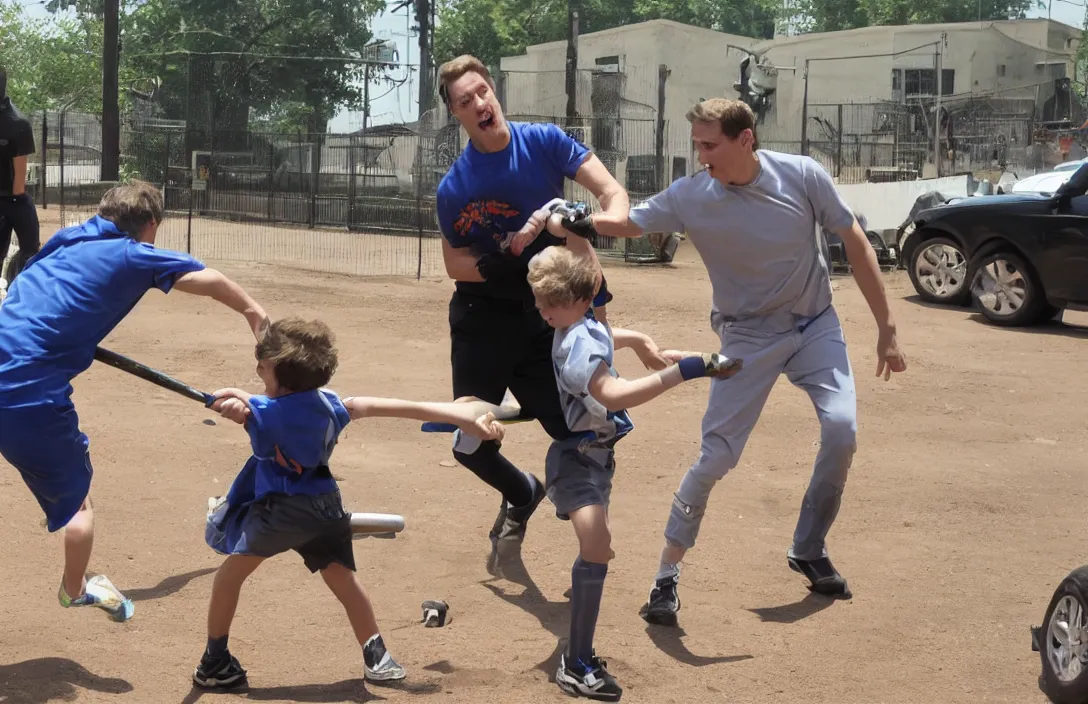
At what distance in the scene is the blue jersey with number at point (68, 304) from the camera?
13.4ft

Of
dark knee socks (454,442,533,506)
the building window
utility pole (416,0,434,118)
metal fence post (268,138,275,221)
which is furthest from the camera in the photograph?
the building window

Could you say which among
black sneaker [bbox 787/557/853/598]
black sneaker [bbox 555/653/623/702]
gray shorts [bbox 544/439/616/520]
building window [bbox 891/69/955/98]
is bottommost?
black sneaker [bbox 555/653/623/702]

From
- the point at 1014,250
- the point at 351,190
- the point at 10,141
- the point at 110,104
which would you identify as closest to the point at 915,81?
the point at 351,190

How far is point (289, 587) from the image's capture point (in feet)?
17.5

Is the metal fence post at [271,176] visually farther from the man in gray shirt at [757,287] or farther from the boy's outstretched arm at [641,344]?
the boy's outstretched arm at [641,344]

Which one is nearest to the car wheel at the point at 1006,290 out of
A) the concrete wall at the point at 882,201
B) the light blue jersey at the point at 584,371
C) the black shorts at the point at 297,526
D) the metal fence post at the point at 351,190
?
the concrete wall at the point at 882,201

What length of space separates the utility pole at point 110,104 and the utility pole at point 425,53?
41.9 ft

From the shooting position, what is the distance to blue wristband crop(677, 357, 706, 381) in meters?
3.93

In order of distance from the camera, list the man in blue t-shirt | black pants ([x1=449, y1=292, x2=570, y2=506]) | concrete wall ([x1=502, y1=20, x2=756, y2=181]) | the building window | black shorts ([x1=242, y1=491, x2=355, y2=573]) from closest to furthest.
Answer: black shorts ([x1=242, y1=491, x2=355, y2=573]) < the man in blue t-shirt < black pants ([x1=449, y1=292, x2=570, y2=506]) < concrete wall ([x1=502, y1=20, x2=756, y2=181]) < the building window

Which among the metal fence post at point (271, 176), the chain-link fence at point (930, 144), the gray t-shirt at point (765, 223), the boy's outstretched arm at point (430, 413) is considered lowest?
the boy's outstretched arm at point (430, 413)

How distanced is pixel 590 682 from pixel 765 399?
147 cm

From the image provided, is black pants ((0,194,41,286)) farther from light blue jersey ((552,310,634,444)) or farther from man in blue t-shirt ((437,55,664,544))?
light blue jersey ((552,310,634,444))

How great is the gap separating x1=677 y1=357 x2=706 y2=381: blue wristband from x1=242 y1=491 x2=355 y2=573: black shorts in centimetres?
119

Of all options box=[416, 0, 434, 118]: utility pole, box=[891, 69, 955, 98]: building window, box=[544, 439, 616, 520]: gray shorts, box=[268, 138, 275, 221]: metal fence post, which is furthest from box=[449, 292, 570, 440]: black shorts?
box=[891, 69, 955, 98]: building window
